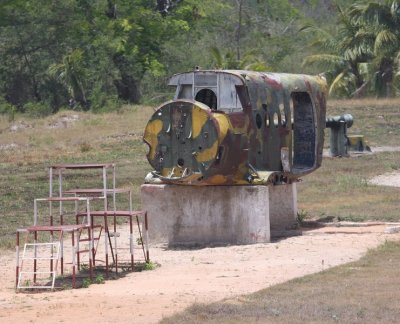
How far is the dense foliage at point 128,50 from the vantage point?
44219mm

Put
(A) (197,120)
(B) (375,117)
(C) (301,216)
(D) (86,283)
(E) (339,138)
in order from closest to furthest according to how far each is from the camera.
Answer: (D) (86,283) → (A) (197,120) → (C) (301,216) → (E) (339,138) → (B) (375,117)

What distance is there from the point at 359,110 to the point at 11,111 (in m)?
13.1

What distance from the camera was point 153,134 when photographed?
16719 millimetres

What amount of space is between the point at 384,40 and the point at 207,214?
102 feet

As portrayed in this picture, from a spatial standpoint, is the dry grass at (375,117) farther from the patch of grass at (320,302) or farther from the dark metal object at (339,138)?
the patch of grass at (320,302)

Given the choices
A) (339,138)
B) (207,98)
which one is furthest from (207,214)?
(339,138)

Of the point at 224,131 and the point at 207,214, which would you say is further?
the point at 207,214

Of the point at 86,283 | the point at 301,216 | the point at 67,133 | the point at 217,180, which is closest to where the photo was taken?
the point at 86,283

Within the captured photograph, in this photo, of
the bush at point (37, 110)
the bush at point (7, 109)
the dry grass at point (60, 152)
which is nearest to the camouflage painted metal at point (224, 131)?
the dry grass at point (60, 152)

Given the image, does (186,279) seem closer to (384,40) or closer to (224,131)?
(224,131)

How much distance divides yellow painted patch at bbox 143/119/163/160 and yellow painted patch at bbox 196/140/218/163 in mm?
810

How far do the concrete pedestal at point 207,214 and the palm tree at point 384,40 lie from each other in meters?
30.0

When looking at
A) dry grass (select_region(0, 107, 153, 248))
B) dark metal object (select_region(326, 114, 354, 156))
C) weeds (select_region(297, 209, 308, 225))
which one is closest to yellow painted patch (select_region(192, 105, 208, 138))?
weeds (select_region(297, 209, 308, 225))

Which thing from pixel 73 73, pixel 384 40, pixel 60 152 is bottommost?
pixel 60 152
